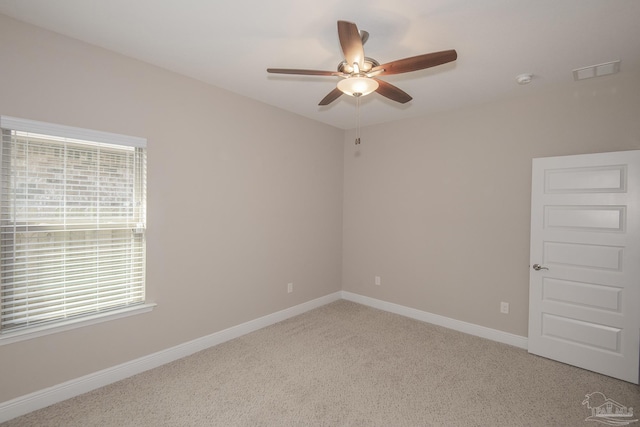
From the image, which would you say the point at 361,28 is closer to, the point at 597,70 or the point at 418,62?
the point at 418,62

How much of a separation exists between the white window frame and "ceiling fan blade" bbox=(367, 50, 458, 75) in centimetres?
211

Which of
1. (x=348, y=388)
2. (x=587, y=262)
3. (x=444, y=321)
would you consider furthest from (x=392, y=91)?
(x=444, y=321)

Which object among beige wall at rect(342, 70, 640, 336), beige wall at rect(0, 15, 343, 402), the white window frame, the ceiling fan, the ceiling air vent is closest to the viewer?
the ceiling fan

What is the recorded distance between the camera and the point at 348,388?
2473mm

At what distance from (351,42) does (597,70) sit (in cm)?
244

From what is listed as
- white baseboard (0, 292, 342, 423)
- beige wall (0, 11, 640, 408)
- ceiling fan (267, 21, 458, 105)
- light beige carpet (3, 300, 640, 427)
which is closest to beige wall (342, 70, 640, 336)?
beige wall (0, 11, 640, 408)

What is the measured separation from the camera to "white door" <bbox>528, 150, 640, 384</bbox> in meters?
2.60

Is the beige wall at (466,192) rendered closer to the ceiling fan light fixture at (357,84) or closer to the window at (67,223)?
the ceiling fan light fixture at (357,84)

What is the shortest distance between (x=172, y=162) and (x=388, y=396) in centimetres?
277

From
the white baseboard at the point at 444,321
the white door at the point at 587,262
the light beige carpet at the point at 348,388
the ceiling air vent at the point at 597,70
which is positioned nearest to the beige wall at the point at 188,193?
the light beige carpet at the point at 348,388

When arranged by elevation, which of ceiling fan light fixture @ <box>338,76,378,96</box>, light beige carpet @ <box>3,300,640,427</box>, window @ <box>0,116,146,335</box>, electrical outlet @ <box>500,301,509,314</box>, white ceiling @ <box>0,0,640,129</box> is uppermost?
white ceiling @ <box>0,0,640,129</box>

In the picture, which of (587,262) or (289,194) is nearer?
(587,262)

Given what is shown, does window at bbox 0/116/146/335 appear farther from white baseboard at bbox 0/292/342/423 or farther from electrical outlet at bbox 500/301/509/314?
electrical outlet at bbox 500/301/509/314

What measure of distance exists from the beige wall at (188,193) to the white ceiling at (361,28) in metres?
0.24
